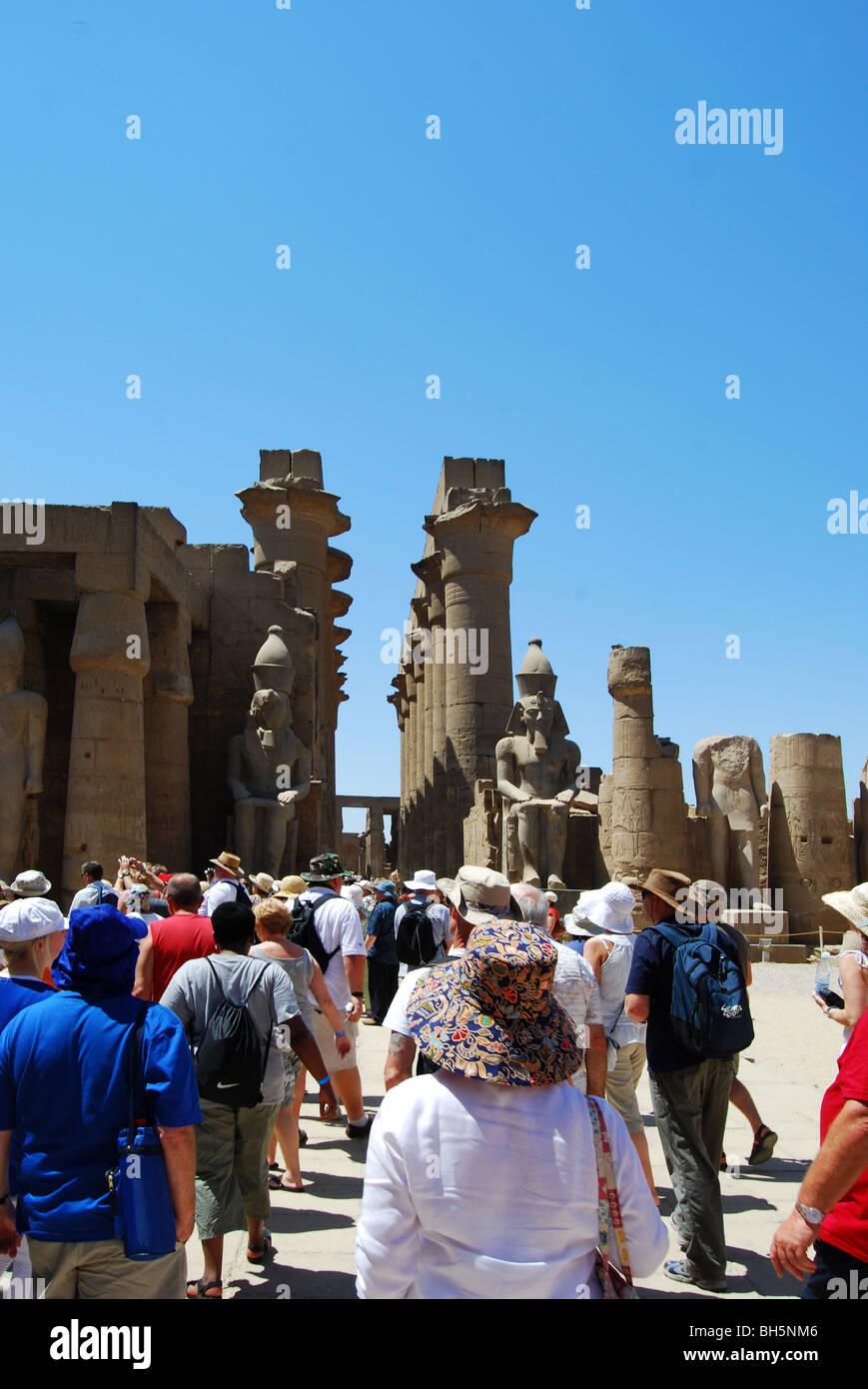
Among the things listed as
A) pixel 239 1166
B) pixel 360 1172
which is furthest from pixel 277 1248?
pixel 360 1172

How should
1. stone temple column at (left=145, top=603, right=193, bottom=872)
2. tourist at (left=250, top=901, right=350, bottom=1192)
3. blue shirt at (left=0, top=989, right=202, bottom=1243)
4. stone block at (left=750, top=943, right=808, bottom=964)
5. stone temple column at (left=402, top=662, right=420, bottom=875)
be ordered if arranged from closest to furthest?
blue shirt at (left=0, top=989, right=202, bottom=1243) → tourist at (left=250, top=901, right=350, bottom=1192) → stone block at (left=750, top=943, right=808, bottom=964) → stone temple column at (left=145, top=603, right=193, bottom=872) → stone temple column at (left=402, top=662, right=420, bottom=875)

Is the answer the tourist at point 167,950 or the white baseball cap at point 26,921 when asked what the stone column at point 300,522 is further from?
the white baseball cap at point 26,921

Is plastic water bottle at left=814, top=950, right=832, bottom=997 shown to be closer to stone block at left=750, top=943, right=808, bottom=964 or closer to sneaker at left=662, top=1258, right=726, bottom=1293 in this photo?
sneaker at left=662, top=1258, right=726, bottom=1293

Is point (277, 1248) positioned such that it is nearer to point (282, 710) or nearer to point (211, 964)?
point (211, 964)

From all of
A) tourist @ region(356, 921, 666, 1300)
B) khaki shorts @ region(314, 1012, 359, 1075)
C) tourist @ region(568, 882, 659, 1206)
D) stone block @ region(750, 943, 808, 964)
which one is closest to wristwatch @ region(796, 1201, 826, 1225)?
tourist @ region(356, 921, 666, 1300)

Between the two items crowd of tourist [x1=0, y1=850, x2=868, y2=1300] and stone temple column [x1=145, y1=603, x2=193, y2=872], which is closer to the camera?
crowd of tourist [x1=0, y1=850, x2=868, y2=1300]

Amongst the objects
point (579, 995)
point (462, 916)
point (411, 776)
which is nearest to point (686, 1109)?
point (579, 995)

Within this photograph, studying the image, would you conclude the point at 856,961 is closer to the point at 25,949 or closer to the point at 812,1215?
the point at 812,1215

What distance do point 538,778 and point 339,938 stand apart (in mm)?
10390

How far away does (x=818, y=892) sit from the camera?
629 inches

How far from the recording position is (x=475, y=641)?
2341 centimetres

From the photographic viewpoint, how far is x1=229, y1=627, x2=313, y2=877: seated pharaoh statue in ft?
50.9

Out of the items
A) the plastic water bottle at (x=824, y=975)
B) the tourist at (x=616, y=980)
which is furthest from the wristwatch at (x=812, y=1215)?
the tourist at (x=616, y=980)

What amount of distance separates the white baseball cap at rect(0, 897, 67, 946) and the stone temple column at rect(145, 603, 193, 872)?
38.6 feet
